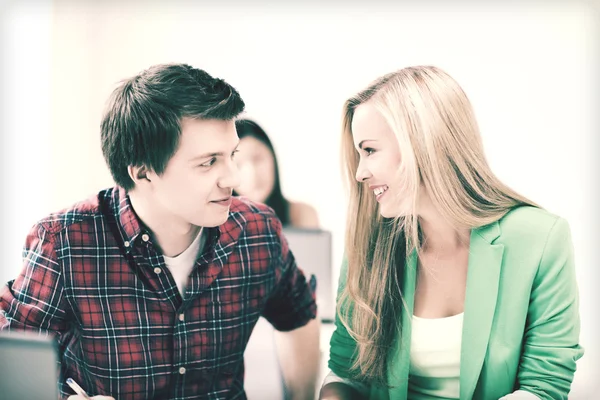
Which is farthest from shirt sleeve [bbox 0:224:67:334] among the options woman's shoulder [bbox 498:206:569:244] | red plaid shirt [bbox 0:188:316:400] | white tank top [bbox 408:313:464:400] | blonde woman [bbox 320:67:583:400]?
woman's shoulder [bbox 498:206:569:244]

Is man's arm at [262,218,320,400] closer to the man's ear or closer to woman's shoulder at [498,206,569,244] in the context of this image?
the man's ear

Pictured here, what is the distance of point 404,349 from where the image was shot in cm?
111

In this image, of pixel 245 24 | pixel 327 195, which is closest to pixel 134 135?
pixel 245 24

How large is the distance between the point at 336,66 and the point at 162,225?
0.81 meters

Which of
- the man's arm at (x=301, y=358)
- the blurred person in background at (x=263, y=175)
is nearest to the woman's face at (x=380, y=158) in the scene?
the man's arm at (x=301, y=358)

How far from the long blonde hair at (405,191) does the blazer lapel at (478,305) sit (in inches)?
2.0

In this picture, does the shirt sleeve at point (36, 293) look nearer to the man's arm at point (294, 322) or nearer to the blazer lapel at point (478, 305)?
the man's arm at point (294, 322)

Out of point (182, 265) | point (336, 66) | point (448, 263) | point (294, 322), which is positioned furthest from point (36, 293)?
point (336, 66)

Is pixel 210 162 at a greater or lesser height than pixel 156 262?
greater

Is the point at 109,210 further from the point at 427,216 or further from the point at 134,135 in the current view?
the point at 427,216

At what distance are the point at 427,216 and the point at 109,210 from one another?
2.01ft

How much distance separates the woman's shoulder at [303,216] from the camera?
2.07 m

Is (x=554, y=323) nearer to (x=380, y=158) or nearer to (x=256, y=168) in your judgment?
(x=380, y=158)

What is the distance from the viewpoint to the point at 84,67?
6.32 ft
